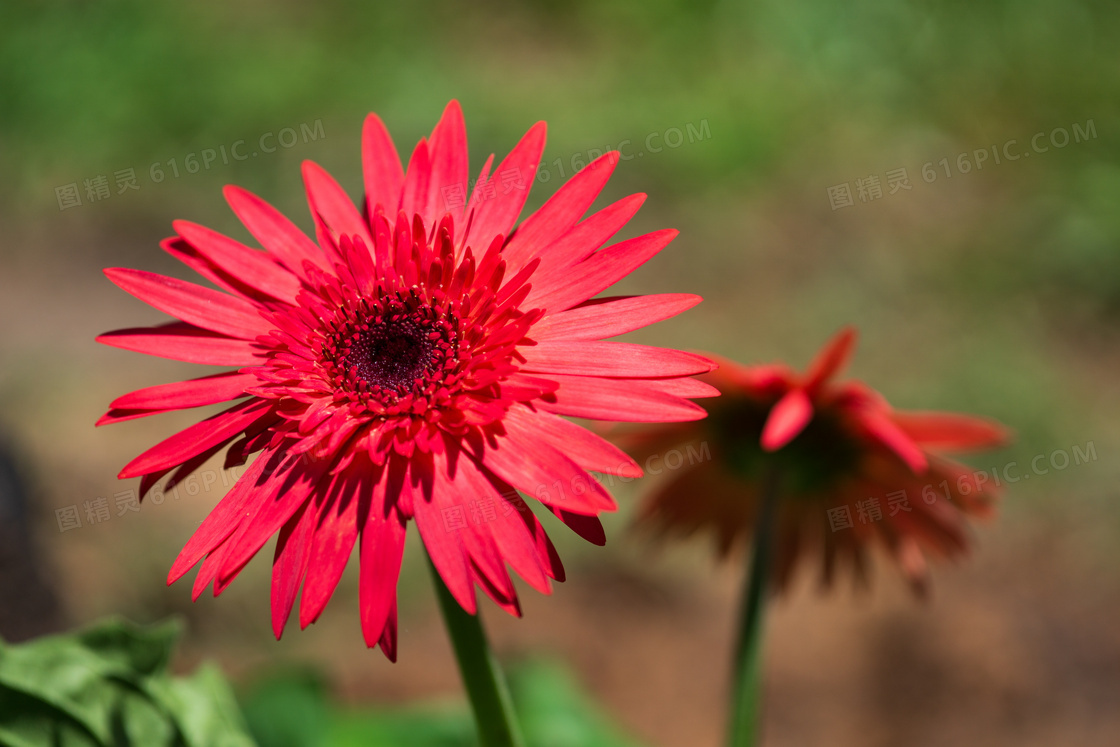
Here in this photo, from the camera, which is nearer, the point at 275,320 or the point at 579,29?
the point at 275,320

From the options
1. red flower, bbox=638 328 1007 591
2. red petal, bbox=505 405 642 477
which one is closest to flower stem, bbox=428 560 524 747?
red petal, bbox=505 405 642 477

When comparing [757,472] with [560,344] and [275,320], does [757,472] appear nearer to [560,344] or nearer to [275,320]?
[560,344]

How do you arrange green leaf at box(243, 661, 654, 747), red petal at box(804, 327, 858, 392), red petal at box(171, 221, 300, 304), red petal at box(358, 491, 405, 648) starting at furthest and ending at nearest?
green leaf at box(243, 661, 654, 747) → red petal at box(804, 327, 858, 392) → red petal at box(171, 221, 300, 304) → red petal at box(358, 491, 405, 648)

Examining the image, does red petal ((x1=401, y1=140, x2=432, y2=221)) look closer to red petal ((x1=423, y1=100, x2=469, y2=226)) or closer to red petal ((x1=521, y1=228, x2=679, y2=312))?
red petal ((x1=423, y1=100, x2=469, y2=226))

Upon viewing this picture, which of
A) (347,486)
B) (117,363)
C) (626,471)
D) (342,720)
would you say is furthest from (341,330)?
(117,363)

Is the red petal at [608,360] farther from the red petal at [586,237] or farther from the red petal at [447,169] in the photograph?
the red petal at [447,169]

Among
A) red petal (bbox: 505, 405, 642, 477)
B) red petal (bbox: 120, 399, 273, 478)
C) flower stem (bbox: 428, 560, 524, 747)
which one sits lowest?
flower stem (bbox: 428, 560, 524, 747)

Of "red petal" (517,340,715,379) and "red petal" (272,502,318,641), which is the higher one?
"red petal" (517,340,715,379)

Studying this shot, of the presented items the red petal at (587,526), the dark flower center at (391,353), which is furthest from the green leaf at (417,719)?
the red petal at (587,526)
